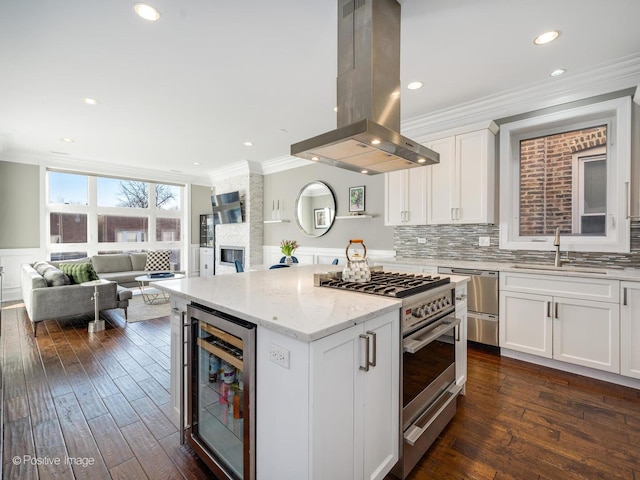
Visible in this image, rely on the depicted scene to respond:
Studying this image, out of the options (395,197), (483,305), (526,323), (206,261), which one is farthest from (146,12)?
(206,261)

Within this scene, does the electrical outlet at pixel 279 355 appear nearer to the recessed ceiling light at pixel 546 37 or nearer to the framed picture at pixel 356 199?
the recessed ceiling light at pixel 546 37

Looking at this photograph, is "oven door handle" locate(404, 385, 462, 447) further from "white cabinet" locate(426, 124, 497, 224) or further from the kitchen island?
"white cabinet" locate(426, 124, 497, 224)

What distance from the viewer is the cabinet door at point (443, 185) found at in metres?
3.51

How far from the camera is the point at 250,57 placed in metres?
2.58

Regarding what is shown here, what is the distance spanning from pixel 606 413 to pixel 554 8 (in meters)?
2.78

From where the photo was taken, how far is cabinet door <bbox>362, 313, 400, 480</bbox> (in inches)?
50.8

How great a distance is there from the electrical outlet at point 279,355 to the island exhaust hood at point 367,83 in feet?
3.73

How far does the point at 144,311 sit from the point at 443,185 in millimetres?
4737

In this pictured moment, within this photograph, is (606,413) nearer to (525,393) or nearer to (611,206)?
(525,393)

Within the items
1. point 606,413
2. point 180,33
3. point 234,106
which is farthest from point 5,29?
point 606,413

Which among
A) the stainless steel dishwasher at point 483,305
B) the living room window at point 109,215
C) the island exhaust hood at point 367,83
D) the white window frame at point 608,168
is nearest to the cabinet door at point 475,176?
the white window frame at point 608,168

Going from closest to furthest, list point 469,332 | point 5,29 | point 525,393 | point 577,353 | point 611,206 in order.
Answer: point 5,29, point 525,393, point 577,353, point 611,206, point 469,332

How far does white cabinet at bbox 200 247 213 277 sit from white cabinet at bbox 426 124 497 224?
18.4 ft

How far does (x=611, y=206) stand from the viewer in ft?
9.18
